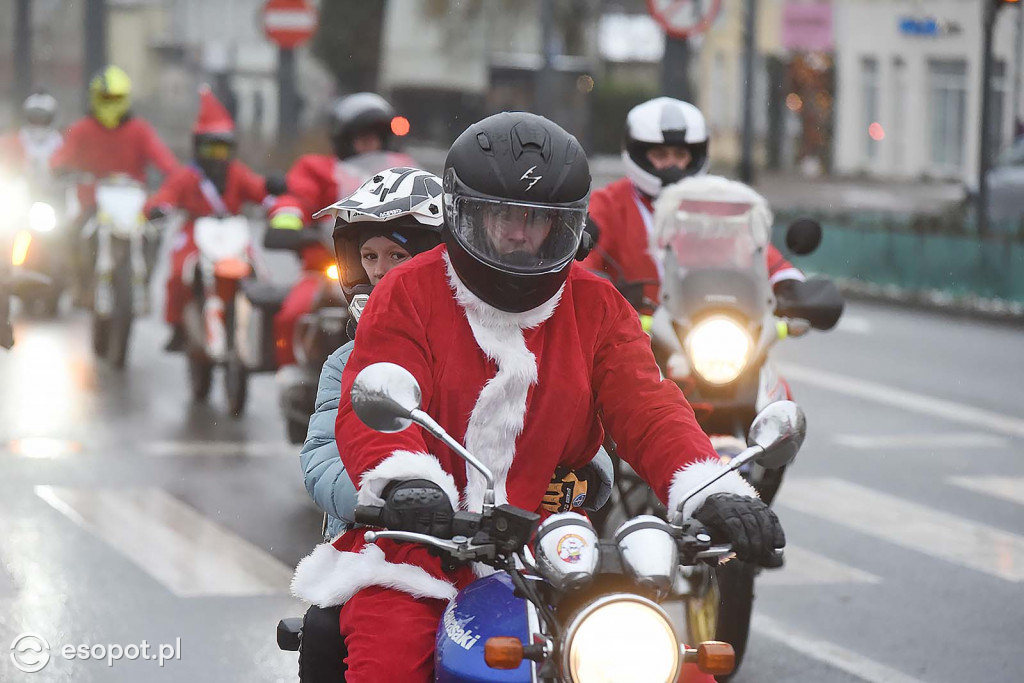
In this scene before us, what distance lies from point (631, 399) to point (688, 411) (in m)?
0.12

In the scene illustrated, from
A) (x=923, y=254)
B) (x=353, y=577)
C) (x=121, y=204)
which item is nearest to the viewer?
(x=353, y=577)

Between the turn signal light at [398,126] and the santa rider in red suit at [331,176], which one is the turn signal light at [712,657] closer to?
the santa rider in red suit at [331,176]

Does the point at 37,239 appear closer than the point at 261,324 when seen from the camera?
No

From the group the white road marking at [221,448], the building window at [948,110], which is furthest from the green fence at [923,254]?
the building window at [948,110]

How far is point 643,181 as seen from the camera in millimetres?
7562

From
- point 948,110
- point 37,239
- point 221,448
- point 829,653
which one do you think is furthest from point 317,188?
point 948,110

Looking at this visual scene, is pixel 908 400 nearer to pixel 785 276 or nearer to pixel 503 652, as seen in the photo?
pixel 785 276

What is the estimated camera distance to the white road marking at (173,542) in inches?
300

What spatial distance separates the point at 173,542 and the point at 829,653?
2.91 m

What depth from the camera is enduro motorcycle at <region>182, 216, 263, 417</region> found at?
38.9 feet

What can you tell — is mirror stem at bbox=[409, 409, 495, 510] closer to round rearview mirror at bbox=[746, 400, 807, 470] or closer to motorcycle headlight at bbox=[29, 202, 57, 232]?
round rearview mirror at bbox=[746, 400, 807, 470]

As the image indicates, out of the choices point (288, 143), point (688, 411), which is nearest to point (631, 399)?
point (688, 411)

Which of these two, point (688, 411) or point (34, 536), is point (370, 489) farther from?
point (34, 536)

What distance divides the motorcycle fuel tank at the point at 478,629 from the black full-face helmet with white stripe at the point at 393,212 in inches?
60.2
